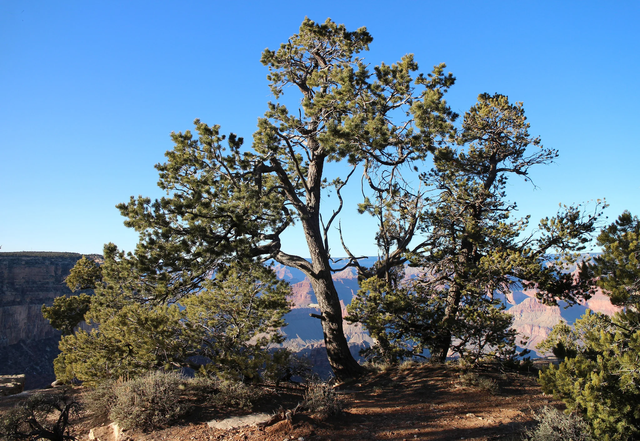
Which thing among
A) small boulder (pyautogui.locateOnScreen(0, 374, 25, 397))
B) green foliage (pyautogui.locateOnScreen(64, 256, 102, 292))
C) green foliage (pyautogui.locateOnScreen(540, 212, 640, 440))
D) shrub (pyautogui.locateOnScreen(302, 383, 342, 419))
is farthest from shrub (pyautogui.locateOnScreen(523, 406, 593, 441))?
green foliage (pyautogui.locateOnScreen(64, 256, 102, 292))

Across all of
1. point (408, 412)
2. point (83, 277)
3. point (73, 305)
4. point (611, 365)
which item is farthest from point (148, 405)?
point (73, 305)

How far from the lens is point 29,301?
77438 millimetres

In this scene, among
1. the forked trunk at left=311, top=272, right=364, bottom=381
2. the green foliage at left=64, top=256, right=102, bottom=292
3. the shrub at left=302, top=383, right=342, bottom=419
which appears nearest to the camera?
the shrub at left=302, top=383, right=342, bottom=419

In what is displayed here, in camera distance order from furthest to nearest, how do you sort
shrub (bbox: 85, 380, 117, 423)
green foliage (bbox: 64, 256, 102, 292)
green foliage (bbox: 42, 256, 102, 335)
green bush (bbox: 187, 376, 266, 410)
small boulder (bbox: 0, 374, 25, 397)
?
green foliage (bbox: 42, 256, 102, 335), green foliage (bbox: 64, 256, 102, 292), small boulder (bbox: 0, 374, 25, 397), shrub (bbox: 85, 380, 117, 423), green bush (bbox: 187, 376, 266, 410)

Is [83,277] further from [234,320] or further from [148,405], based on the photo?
[148,405]

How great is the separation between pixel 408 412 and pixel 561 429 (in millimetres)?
2738

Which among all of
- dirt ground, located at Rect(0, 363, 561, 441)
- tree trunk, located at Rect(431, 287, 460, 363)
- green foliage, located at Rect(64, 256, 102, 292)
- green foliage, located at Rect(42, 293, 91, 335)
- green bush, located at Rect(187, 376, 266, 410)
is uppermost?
green foliage, located at Rect(64, 256, 102, 292)

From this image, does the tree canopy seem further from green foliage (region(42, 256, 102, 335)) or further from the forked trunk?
green foliage (region(42, 256, 102, 335))

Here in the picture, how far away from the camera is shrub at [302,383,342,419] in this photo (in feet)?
20.6

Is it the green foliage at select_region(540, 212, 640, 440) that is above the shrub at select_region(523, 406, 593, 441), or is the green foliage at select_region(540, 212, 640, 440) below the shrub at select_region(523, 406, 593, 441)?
above

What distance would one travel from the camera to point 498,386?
8617 millimetres

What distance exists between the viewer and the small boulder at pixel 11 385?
44.3 ft

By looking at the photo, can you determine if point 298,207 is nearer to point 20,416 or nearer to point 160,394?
point 160,394

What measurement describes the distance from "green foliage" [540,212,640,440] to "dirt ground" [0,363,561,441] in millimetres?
765
